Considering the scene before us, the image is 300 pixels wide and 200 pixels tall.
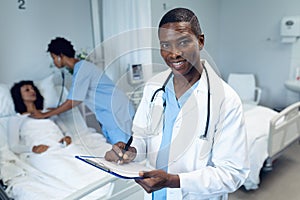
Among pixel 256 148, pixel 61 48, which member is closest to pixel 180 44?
pixel 61 48

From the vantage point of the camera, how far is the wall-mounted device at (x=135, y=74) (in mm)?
1361

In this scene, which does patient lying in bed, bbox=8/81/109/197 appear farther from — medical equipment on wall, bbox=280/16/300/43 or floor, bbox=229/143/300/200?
medical equipment on wall, bbox=280/16/300/43

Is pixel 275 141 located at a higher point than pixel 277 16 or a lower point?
lower

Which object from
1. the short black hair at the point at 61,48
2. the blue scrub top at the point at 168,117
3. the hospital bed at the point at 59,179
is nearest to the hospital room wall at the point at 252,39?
the short black hair at the point at 61,48

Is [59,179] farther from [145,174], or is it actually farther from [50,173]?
[145,174]

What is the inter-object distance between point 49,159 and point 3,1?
1488 millimetres

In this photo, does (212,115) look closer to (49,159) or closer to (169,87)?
(169,87)

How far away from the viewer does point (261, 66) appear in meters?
3.63

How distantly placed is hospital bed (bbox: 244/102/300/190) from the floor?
0.07 meters

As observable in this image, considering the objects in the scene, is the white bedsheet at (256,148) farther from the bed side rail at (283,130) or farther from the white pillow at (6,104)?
the white pillow at (6,104)

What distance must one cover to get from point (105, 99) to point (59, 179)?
1.74 ft

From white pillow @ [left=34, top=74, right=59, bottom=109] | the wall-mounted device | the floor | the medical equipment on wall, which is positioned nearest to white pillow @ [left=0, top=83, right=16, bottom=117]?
white pillow @ [left=34, top=74, right=59, bottom=109]

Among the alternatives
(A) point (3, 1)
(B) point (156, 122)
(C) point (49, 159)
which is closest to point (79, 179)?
(C) point (49, 159)

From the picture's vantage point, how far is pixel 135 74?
1.49 m
